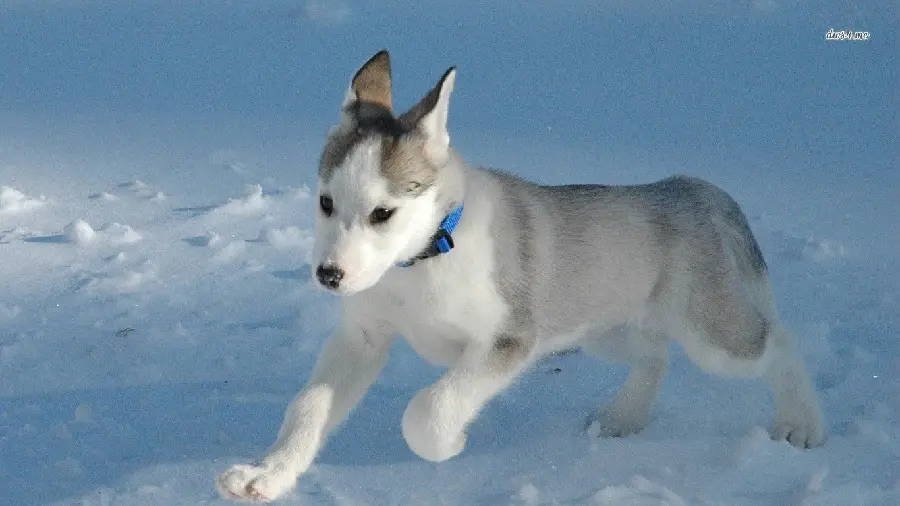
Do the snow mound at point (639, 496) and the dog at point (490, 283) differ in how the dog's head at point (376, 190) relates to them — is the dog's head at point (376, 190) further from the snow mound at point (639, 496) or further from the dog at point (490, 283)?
the snow mound at point (639, 496)

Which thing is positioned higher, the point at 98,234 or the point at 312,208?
the point at 312,208

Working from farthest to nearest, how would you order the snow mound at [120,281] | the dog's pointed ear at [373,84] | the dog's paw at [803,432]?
the snow mound at [120,281]
the dog's paw at [803,432]
the dog's pointed ear at [373,84]

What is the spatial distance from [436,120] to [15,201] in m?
3.34

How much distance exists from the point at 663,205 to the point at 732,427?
32.7 inches

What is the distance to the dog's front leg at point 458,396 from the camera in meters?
3.27

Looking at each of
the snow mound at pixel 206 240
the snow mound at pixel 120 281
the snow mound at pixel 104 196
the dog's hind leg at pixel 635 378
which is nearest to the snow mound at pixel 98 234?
the snow mound at pixel 206 240

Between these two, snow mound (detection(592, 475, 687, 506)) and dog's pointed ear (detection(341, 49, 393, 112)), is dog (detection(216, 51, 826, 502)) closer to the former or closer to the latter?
dog's pointed ear (detection(341, 49, 393, 112))

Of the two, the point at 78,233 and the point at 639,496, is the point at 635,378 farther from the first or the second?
the point at 78,233

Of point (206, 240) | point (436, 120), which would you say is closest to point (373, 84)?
point (436, 120)

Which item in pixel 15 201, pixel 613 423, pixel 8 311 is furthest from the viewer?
pixel 15 201

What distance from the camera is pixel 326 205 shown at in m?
3.13

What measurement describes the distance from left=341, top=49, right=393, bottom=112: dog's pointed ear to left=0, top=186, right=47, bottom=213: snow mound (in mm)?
2899

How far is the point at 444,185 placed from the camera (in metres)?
3.30

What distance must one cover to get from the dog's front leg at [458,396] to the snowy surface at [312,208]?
1.03 feet
